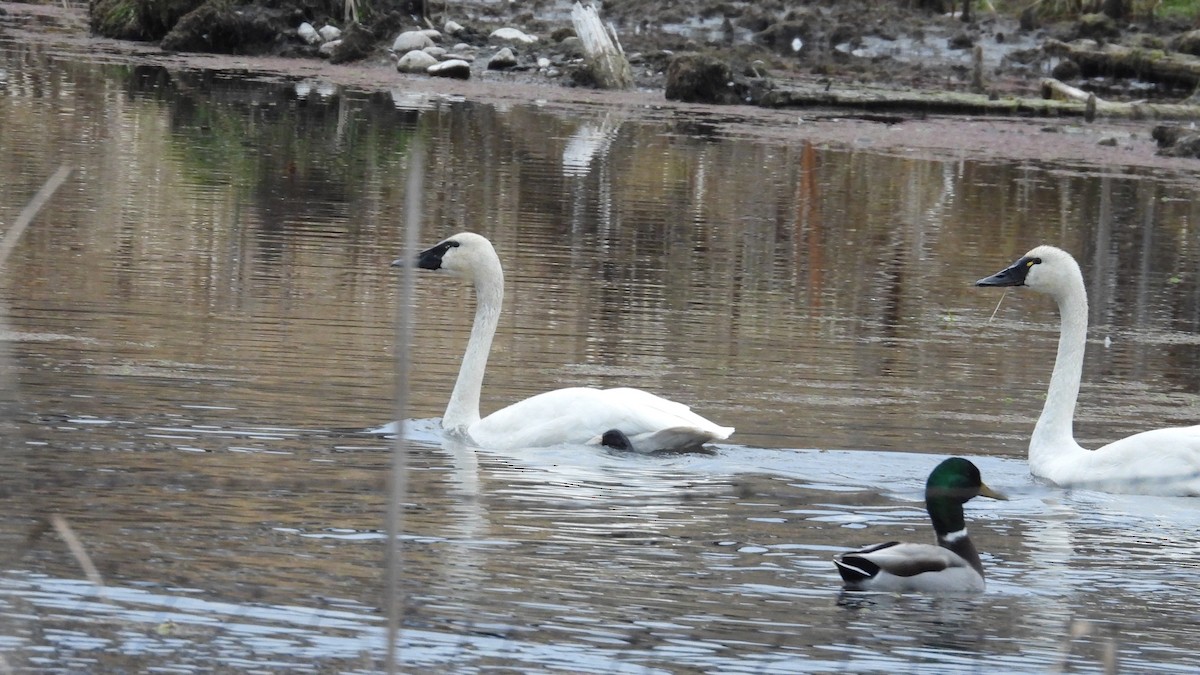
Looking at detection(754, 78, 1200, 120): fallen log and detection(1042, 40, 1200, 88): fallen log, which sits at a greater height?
detection(1042, 40, 1200, 88): fallen log

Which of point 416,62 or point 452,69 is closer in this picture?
point 452,69

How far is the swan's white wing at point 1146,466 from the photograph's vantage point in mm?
8664

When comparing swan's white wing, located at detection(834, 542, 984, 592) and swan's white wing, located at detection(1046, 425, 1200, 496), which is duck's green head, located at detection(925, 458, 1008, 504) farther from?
swan's white wing, located at detection(1046, 425, 1200, 496)

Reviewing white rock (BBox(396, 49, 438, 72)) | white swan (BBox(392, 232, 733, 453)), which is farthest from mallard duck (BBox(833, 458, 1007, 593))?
white rock (BBox(396, 49, 438, 72))

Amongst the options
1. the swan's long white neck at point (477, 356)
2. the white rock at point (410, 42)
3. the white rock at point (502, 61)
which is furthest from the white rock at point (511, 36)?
the swan's long white neck at point (477, 356)

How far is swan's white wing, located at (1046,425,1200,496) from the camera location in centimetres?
866

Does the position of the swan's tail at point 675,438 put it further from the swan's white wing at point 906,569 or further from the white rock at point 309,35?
the white rock at point 309,35

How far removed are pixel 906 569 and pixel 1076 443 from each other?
9.98ft

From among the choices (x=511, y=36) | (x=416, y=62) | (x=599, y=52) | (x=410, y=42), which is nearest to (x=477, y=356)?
(x=599, y=52)

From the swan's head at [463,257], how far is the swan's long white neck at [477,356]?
17 mm

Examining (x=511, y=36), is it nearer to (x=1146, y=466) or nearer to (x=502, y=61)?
(x=502, y=61)

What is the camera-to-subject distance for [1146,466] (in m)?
8.70

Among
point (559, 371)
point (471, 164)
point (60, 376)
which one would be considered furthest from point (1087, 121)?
point (60, 376)

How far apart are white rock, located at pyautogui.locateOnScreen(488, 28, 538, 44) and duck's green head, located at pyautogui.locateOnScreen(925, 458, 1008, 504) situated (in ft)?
94.1
